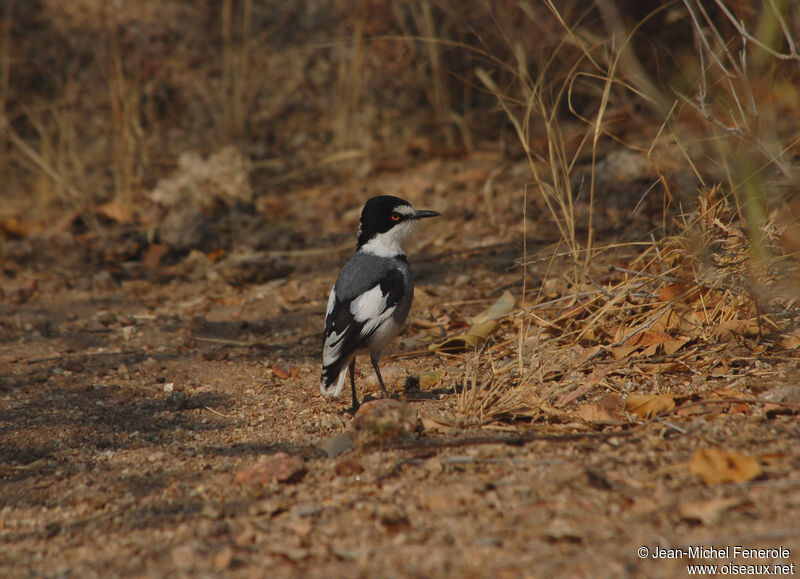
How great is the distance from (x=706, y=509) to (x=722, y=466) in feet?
0.95

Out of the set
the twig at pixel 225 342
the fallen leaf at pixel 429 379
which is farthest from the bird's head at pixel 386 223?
the twig at pixel 225 342

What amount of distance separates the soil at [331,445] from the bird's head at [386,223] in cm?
69

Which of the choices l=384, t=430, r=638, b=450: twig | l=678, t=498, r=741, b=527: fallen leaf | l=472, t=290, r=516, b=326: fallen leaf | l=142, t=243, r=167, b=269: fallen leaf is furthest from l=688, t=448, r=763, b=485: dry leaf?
l=142, t=243, r=167, b=269: fallen leaf

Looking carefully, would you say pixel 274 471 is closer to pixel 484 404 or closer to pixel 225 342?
pixel 484 404

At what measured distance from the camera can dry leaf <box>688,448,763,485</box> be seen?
105 inches

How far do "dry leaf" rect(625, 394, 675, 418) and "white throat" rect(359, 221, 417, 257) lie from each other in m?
2.00

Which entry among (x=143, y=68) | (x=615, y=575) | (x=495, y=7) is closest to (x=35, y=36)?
(x=143, y=68)

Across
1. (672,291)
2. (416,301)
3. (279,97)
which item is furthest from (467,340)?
(279,97)

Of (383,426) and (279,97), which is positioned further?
(279,97)

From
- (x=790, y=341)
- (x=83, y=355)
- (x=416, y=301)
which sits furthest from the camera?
(x=416, y=301)

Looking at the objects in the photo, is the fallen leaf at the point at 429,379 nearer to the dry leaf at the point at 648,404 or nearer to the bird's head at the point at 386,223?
the bird's head at the point at 386,223

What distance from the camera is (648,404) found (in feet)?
11.5

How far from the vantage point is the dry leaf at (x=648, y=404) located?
3.46m

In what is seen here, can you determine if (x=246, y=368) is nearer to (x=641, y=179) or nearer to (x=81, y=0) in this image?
(x=641, y=179)
